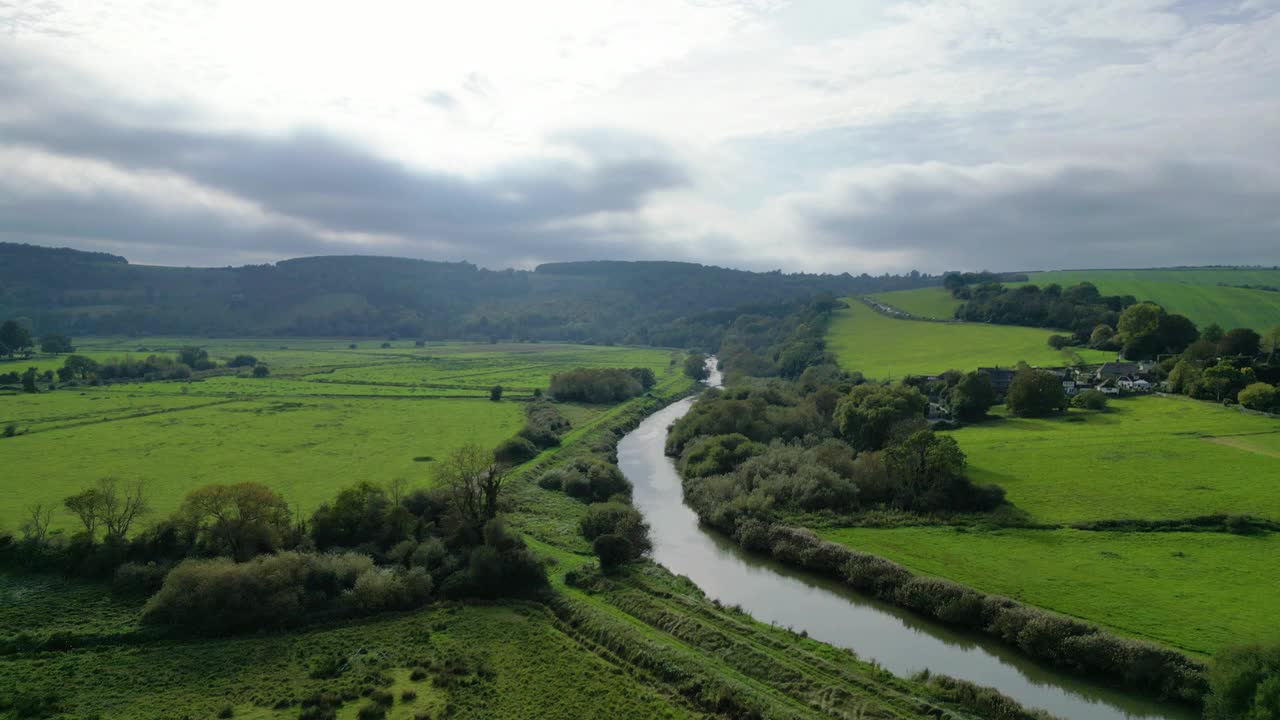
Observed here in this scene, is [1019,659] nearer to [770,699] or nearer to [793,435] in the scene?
[770,699]

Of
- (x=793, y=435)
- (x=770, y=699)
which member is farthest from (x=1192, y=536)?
(x=793, y=435)

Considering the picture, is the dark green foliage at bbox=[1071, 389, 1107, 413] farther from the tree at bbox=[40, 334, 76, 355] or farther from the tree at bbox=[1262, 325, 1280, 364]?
Result: the tree at bbox=[40, 334, 76, 355]

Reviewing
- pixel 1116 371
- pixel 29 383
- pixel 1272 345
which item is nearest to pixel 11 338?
pixel 29 383

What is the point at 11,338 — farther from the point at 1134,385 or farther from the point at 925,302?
the point at 925,302

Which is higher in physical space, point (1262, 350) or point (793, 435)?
point (1262, 350)

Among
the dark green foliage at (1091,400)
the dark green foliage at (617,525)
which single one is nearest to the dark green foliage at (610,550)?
the dark green foliage at (617,525)
